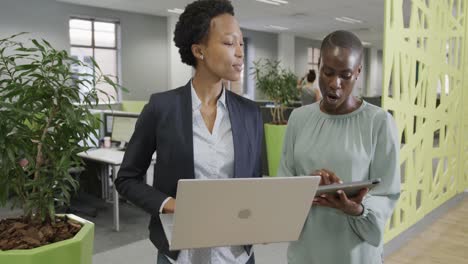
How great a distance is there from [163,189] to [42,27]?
8.79m

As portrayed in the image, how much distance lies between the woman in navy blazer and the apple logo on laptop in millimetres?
176

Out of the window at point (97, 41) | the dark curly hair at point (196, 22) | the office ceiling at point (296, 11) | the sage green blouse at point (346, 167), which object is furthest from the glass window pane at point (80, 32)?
the sage green blouse at point (346, 167)

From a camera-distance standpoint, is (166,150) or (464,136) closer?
(166,150)

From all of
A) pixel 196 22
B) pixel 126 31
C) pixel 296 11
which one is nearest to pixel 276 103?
pixel 196 22

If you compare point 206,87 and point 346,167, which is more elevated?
point 206,87

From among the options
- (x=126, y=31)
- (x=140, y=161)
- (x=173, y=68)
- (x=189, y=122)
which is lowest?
(x=140, y=161)

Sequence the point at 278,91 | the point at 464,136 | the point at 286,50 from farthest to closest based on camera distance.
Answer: the point at 286,50 → the point at 278,91 → the point at 464,136

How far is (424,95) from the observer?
3.60 m

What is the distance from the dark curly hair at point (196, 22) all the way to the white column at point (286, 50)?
13775 mm

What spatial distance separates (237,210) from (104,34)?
10.1m

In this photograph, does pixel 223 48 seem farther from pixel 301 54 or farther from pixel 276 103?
pixel 301 54

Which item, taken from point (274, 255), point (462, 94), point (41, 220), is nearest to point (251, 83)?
point (462, 94)

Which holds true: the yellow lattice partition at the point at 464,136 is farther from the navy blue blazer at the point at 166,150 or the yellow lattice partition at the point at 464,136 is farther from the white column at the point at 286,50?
the white column at the point at 286,50

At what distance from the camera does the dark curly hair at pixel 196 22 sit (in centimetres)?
116
